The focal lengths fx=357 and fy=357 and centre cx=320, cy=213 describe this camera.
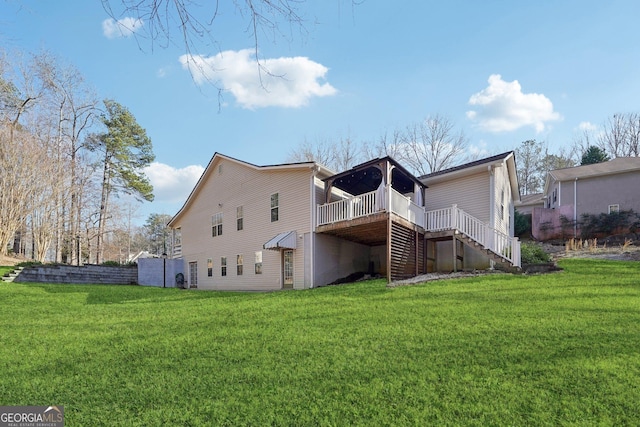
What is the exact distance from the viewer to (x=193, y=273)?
67.3 ft

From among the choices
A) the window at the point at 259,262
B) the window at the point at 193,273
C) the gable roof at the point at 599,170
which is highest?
the gable roof at the point at 599,170

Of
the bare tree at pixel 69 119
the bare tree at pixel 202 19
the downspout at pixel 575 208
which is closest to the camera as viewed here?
the bare tree at pixel 202 19

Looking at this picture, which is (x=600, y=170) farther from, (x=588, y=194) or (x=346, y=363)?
(x=346, y=363)

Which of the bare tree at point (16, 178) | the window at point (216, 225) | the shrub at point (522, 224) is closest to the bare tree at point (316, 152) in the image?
the window at point (216, 225)

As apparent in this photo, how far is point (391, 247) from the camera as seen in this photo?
11367mm

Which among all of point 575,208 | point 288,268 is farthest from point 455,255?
point 575,208

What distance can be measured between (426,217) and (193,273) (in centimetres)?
1381

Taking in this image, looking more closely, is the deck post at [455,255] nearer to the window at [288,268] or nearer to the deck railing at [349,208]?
the deck railing at [349,208]

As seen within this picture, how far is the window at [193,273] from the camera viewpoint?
2025 cm

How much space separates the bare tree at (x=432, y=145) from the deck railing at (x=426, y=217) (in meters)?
16.6

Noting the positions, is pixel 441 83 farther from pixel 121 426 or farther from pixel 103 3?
pixel 121 426

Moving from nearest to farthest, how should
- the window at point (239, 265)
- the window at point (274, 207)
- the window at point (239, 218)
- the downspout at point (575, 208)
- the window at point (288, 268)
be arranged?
the window at point (288, 268) → the window at point (274, 207) → the window at point (239, 265) → the window at point (239, 218) → the downspout at point (575, 208)

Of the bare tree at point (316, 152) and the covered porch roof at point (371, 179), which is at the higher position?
the bare tree at point (316, 152)

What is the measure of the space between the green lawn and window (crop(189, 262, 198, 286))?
512 inches
